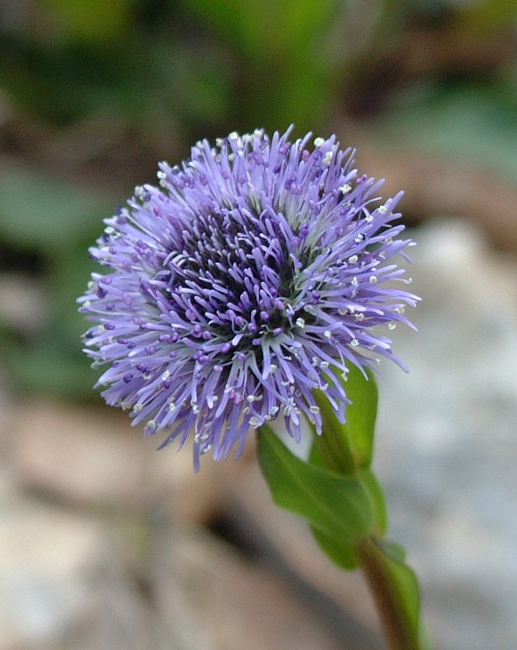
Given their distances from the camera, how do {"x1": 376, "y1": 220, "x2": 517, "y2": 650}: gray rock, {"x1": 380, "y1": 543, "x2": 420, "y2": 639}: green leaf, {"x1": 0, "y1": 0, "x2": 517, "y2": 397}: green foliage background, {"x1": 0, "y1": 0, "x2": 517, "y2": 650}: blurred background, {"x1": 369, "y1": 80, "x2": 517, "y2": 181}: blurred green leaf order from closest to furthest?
{"x1": 380, "y1": 543, "x2": 420, "y2": 639}: green leaf → {"x1": 376, "y1": 220, "x2": 517, "y2": 650}: gray rock → {"x1": 0, "y1": 0, "x2": 517, "y2": 650}: blurred background → {"x1": 0, "y1": 0, "x2": 517, "y2": 397}: green foliage background → {"x1": 369, "y1": 80, "x2": 517, "y2": 181}: blurred green leaf

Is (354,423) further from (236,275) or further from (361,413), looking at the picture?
(236,275)

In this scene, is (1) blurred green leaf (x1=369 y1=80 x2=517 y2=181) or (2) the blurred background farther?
(1) blurred green leaf (x1=369 y1=80 x2=517 y2=181)

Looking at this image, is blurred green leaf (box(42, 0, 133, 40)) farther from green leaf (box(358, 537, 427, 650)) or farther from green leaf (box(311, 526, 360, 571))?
green leaf (box(358, 537, 427, 650))

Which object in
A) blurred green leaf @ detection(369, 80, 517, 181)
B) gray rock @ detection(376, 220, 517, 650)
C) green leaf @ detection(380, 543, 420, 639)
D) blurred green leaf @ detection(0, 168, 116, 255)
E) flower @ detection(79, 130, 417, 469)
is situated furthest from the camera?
blurred green leaf @ detection(369, 80, 517, 181)

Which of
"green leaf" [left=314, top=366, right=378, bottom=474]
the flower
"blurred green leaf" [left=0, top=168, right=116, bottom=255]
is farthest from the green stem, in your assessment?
"blurred green leaf" [left=0, top=168, right=116, bottom=255]

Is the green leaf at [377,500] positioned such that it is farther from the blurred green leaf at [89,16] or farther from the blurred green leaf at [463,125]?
the blurred green leaf at [89,16]

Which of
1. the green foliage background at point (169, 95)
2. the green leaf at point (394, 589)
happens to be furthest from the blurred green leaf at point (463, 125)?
the green leaf at point (394, 589)

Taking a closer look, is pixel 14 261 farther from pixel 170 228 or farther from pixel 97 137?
pixel 170 228
